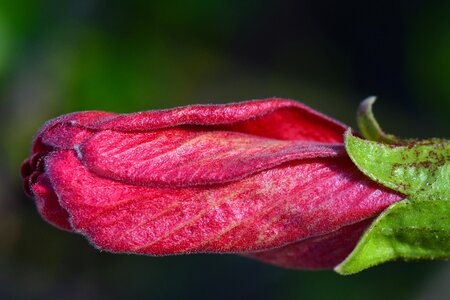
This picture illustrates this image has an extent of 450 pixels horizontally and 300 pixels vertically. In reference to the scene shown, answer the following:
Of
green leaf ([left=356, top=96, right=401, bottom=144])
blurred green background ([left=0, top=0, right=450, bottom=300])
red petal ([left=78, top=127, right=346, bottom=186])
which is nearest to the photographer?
red petal ([left=78, top=127, right=346, bottom=186])

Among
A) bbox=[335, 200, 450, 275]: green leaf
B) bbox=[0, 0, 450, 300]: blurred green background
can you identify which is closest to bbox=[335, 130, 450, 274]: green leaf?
bbox=[335, 200, 450, 275]: green leaf

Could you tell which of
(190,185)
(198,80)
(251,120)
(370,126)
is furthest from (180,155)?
(198,80)

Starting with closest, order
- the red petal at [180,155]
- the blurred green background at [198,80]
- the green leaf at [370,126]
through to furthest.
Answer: the red petal at [180,155], the green leaf at [370,126], the blurred green background at [198,80]

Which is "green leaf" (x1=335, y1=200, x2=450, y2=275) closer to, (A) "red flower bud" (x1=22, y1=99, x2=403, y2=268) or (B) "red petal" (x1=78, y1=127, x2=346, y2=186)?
(A) "red flower bud" (x1=22, y1=99, x2=403, y2=268)

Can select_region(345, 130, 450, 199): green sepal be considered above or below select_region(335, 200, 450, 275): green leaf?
above

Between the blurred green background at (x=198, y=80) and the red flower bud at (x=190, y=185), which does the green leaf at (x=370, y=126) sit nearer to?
the red flower bud at (x=190, y=185)

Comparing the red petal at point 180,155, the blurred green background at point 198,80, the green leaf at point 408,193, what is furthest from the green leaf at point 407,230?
the blurred green background at point 198,80

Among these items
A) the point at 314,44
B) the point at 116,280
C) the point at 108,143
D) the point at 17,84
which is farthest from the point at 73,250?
the point at 108,143
